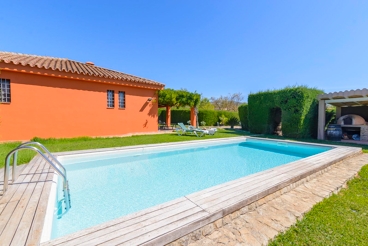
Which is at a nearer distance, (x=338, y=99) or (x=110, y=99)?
(x=338, y=99)

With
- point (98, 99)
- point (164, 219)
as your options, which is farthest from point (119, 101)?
A: point (164, 219)

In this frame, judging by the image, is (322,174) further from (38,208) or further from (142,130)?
(142,130)

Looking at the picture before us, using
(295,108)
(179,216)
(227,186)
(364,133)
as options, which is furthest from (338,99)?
(179,216)

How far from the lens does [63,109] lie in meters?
10.9

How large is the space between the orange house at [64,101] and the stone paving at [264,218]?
11.8 metres

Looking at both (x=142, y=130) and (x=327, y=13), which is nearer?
(x=327, y=13)

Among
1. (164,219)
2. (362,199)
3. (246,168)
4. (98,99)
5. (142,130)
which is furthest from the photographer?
(142,130)

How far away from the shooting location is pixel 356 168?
5.42 m

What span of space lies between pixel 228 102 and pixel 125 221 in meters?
41.2

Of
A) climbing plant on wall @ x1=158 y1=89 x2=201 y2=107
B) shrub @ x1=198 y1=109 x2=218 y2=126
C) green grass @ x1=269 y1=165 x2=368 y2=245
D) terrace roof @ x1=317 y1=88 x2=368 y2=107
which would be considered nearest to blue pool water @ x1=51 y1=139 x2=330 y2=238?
green grass @ x1=269 y1=165 x2=368 y2=245

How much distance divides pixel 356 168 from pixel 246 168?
3.40m

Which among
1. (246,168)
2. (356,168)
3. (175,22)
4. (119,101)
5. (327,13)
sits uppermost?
(175,22)

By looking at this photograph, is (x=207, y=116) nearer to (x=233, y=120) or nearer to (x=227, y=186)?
(x=233, y=120)

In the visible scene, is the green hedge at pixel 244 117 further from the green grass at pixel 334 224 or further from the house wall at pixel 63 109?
the green grass at pixel 334 224
